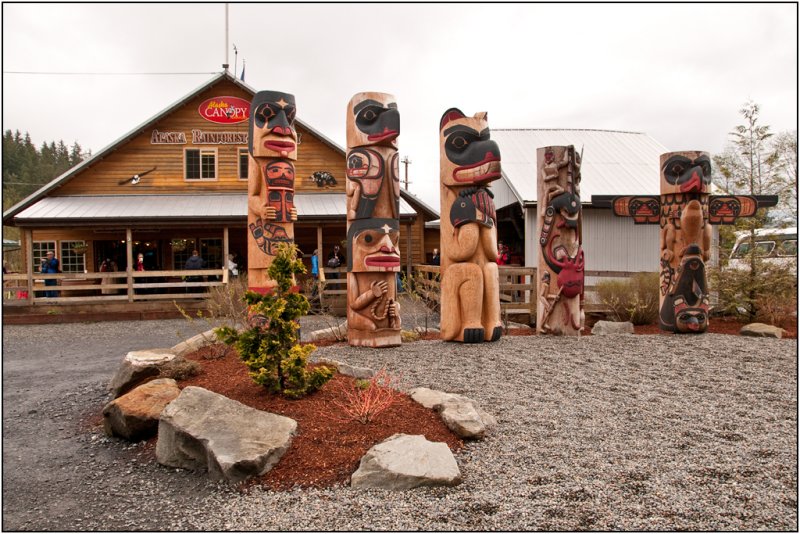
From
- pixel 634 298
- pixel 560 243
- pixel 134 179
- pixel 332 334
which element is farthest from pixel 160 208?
pixel 634 298

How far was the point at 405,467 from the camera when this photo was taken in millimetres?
3555

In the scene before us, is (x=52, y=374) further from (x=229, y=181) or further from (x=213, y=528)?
(x=229, y=181)

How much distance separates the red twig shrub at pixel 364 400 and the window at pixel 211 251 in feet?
48.8

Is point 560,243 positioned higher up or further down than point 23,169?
further down

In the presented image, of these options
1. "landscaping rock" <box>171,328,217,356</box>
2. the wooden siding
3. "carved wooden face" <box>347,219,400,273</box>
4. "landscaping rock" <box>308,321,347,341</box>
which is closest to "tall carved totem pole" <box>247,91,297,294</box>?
"landscaping rock" <box>308,321,347,341</box>

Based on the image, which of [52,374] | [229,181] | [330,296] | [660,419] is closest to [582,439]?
Answer: [660,419]

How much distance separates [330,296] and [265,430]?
35.8 ft

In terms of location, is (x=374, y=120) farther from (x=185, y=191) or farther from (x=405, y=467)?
(x=185, y=191)

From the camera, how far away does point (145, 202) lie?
1666 cm

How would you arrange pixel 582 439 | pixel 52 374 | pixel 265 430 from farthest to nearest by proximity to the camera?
pixel 52 374 < pixel 582 439 < pixel 265 430

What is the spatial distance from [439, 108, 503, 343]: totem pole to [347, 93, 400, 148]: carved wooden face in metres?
0.87

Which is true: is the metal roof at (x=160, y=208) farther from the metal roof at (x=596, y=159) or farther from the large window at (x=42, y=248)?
the metal roof at (x=596, y=159)

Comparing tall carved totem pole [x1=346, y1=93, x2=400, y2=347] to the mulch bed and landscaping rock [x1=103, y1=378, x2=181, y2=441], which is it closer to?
the mulch bed

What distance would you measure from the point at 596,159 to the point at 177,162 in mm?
14683
